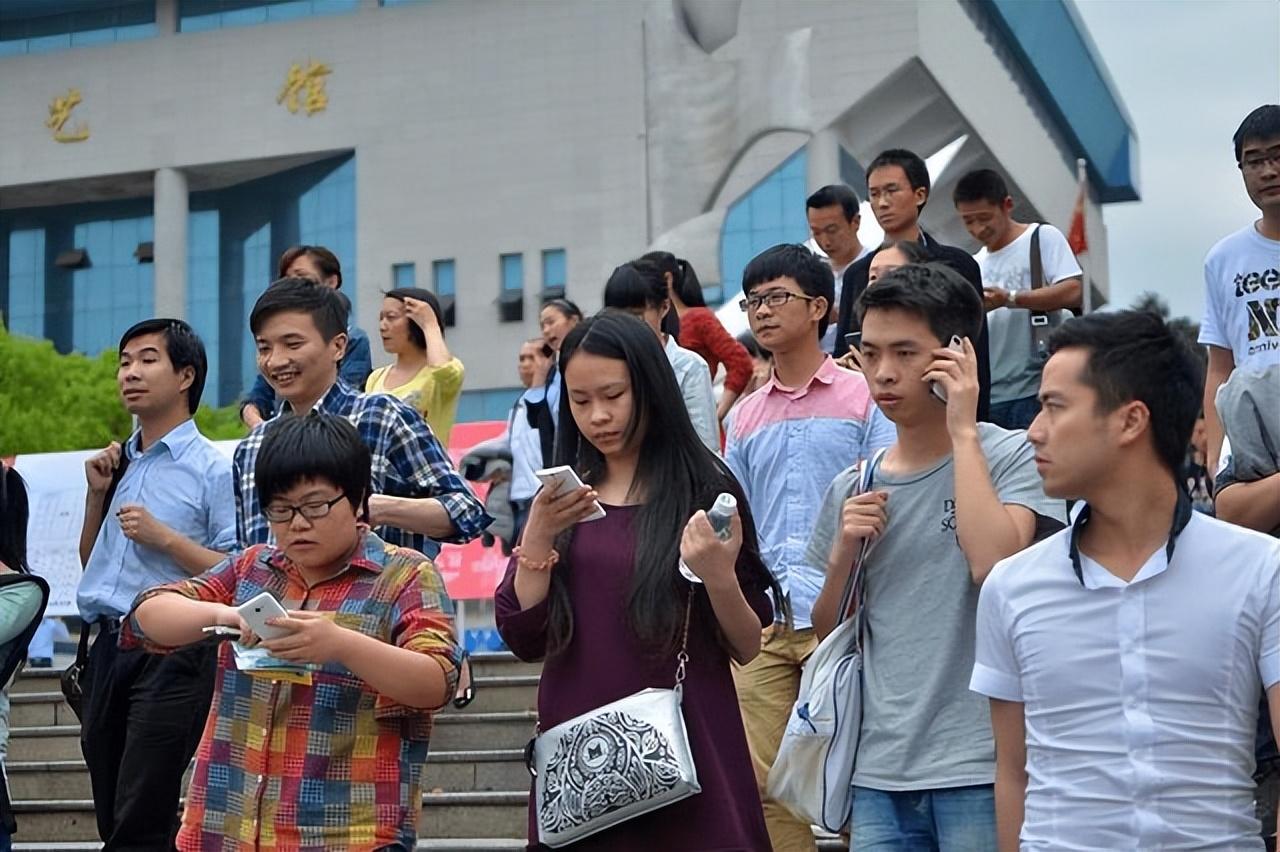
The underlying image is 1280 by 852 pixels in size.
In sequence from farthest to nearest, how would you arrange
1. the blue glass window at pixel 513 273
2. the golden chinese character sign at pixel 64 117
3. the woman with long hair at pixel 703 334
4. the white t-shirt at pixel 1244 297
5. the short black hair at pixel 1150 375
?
the golden chinese character sign at pixel 64 117 < the blue glass window at pixel 513 273 < the woman with long hair at pixel 703 334 < the white t-shirt at pixel 1244 297 < the short black hair at pixel 1150 375

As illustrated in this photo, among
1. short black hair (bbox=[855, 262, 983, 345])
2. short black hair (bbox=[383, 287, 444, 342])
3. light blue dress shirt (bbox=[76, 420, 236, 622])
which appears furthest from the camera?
short black hair (bbox=[383, 287, 444, 342])

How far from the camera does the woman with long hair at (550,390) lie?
8172mm

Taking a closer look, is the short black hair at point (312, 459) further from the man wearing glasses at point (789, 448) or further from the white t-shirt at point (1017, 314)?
the white t-shirt at point (1017, 314)

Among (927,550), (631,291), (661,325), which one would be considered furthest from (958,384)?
(661,325)

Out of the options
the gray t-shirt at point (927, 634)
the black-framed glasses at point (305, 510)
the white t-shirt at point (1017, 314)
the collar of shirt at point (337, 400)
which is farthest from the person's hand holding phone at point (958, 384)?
the white t-shirt at point (1017, 314)

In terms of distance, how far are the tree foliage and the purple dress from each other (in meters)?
31.3

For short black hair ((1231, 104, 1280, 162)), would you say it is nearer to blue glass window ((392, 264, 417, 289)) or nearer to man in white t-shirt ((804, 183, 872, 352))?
man in white t-shirt ((804, 183, 872, 352))

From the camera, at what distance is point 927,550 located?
12.6 ft

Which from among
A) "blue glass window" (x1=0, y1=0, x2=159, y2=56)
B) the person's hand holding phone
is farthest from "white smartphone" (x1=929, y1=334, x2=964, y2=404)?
"blue glass window" (x1=0, y1=0, x2=159, y2=56)

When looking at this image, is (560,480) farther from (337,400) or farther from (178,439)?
(178,439)

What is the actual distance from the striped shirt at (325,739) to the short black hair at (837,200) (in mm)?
4471

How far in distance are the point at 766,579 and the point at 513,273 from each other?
36.7 metres

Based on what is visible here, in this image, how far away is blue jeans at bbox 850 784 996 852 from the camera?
359 centimetres

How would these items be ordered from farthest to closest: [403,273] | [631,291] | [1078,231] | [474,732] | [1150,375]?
[403,273]
[1078,231]
[474,732]
[631,291]
[1150,375]
